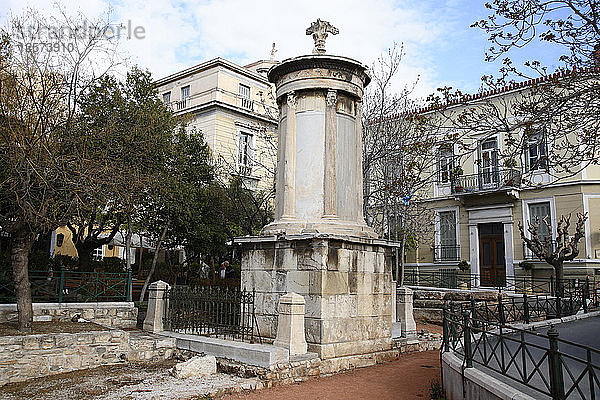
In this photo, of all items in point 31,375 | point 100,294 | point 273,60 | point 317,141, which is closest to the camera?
point 31,375

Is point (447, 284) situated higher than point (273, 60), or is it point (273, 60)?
point (273, 60)

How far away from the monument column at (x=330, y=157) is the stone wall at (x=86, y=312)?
24.2 feet

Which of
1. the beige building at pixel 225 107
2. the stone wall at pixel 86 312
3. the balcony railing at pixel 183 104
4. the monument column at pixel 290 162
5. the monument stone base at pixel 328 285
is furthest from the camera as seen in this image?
the balcony railing at pixel 183 104

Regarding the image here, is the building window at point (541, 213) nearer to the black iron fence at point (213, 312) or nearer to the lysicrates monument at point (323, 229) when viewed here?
the lysicrates monument at point (323, 229)

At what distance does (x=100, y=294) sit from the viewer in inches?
602

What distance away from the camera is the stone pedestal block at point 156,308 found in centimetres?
1208

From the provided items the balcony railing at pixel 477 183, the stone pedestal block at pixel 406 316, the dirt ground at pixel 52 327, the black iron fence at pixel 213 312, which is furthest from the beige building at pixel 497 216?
the dirt ground at pixel 52 327

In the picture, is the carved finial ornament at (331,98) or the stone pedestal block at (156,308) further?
the stone pedestal block at (156,308)

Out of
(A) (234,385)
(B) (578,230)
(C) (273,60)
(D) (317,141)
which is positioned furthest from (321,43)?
(C) (273,60)

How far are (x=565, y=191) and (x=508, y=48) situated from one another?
60.0ft

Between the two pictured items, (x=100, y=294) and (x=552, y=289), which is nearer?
(x=100, y=294)

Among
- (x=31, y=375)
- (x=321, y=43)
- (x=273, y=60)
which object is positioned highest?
(x=273, y=60)

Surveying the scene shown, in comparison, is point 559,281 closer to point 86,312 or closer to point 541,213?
point 541,213

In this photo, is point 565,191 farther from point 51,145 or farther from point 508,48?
point 51,145
